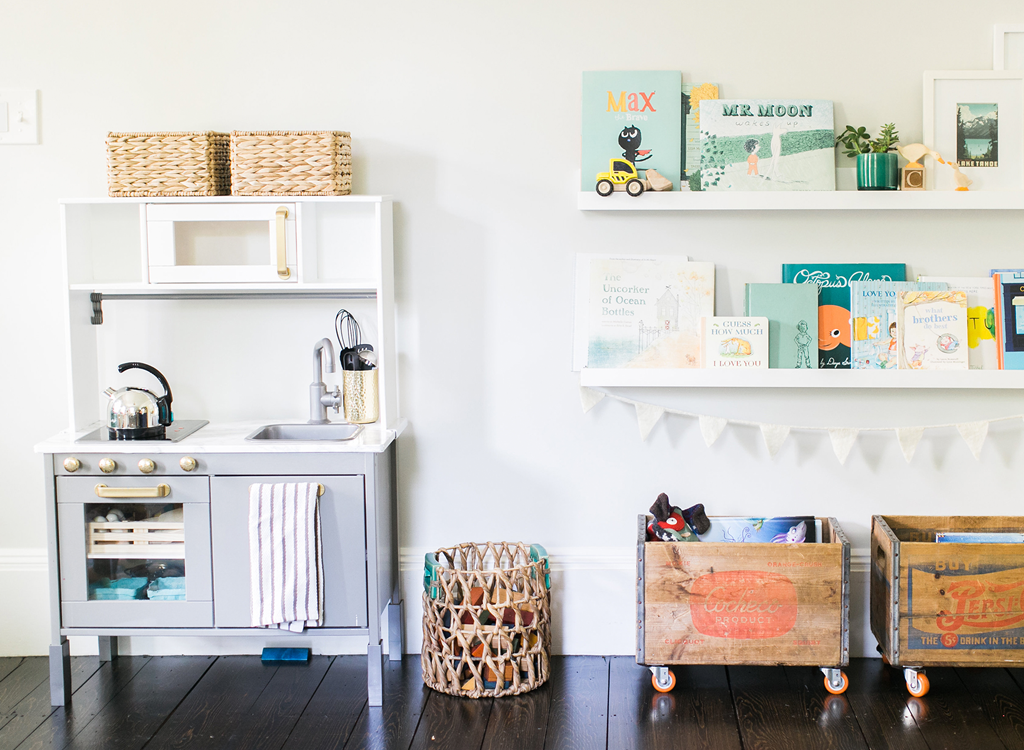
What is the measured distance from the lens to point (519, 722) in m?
2.28

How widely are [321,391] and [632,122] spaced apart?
1.16m

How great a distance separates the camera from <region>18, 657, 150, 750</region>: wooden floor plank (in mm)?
2215

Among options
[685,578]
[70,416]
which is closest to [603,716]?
[685,578]

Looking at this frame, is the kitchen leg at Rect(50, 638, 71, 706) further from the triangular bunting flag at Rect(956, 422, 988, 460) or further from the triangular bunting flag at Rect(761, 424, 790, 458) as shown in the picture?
the triangular bunting flag at Rect(956, 422, 988, 460)

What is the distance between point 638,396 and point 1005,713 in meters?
1.25

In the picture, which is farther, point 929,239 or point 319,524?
point 929,239

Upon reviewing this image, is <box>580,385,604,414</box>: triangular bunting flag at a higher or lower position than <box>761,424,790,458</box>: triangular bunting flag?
higher

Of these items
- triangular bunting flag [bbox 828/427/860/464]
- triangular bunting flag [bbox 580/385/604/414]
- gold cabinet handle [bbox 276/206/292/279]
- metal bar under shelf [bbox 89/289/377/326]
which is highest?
gold cabinet handle [bbox 276/206/292/279]

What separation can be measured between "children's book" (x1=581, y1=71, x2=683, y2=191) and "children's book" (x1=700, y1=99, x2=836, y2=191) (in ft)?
0.32

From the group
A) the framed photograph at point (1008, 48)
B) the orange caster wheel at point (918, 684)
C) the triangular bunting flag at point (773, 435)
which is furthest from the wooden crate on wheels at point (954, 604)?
the framed photograph at point (1008, 48)

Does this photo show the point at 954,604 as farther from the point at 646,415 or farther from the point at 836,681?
the point at 646,415

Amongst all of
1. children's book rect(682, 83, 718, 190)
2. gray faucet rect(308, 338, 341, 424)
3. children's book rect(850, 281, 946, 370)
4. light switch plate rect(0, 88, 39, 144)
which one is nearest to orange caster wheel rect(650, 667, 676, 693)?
children's book rect(850, 281, 946, 370)

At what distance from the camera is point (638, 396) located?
2.63 meters

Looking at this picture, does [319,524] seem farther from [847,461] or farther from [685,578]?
[847,461]
